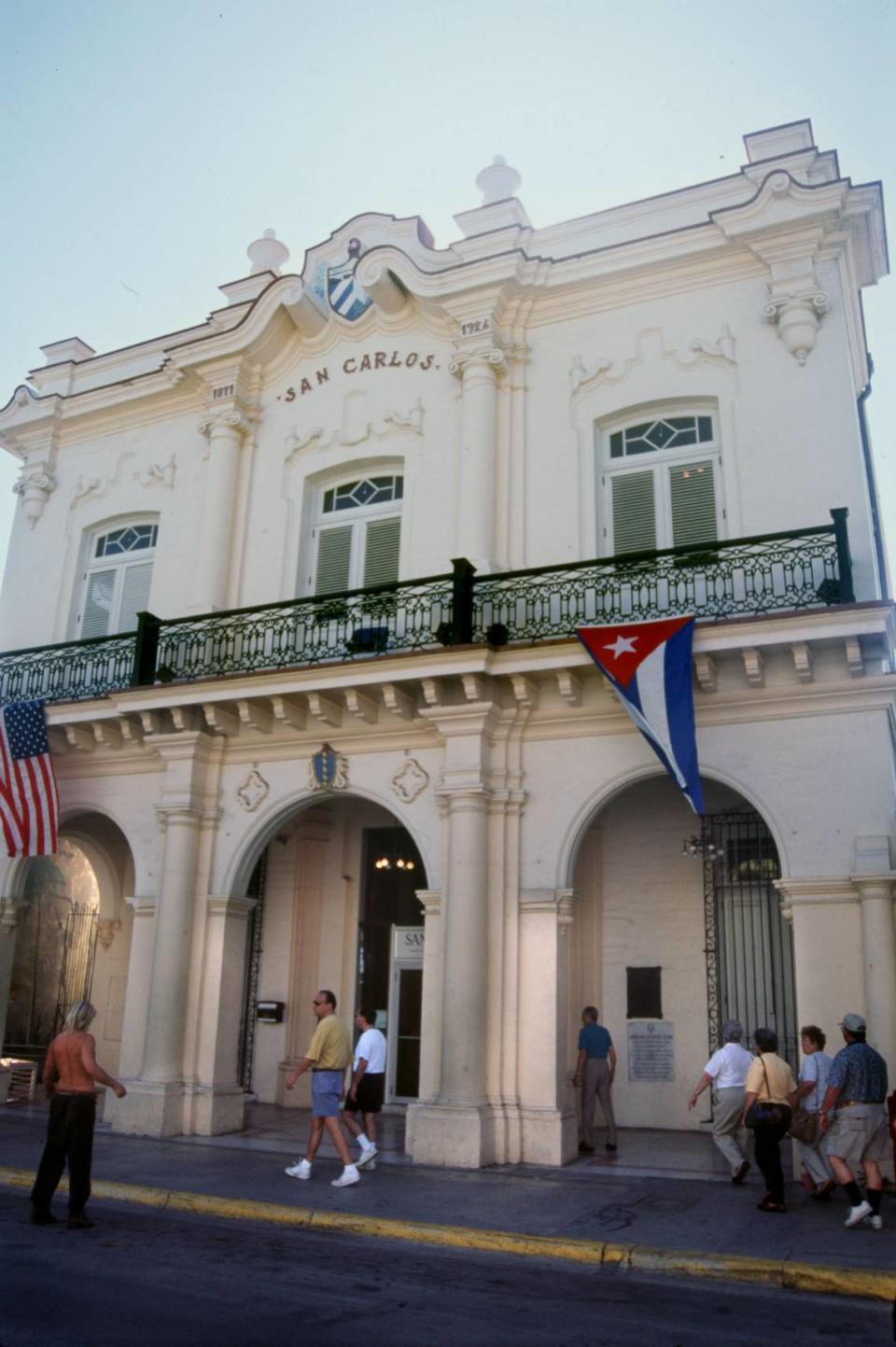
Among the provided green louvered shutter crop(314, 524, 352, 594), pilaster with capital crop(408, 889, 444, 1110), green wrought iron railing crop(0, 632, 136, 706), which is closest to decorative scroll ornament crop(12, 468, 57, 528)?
green wrought iron railing crop(0, 632, 136, 706)

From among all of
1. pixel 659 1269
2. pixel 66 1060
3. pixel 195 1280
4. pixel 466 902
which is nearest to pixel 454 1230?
pixel 659 1269

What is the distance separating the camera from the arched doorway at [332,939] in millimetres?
16281

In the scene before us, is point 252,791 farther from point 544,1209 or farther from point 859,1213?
point 859,1213

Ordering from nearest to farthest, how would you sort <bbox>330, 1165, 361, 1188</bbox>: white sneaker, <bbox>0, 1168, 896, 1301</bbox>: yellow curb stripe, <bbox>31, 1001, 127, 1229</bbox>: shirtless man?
<bbox>0, 1168, 896, 1301</bbox>: yellow curb stripe → <bbox>31, 1001, 127, 1229</bbox>: shirtless man → <bbox>330, 1165, 361, 1188</bbox>: white sneaker

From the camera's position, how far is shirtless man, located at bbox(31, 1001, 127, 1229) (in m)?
8.39

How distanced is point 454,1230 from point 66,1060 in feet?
10.1

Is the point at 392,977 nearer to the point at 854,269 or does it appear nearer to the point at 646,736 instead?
the point at 646,736

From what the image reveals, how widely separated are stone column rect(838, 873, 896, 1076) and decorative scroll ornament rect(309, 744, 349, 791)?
5.95 metres

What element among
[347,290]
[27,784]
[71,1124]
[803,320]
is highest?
[347,290]

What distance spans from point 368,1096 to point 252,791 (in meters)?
4.15

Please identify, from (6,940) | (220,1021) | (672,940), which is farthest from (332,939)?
(672,940)

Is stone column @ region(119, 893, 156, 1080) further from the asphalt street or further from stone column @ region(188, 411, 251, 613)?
the asphalt street

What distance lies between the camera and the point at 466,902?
1245 cm

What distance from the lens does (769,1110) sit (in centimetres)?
945
